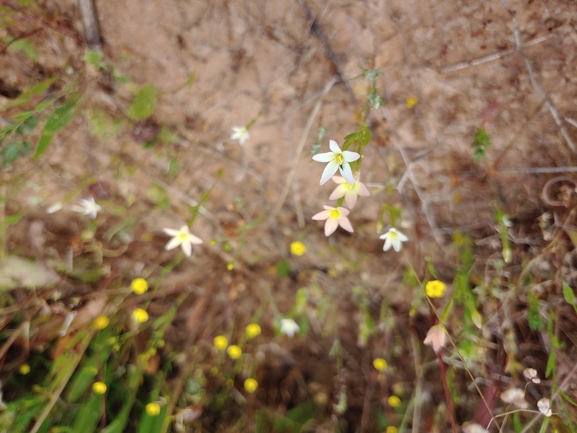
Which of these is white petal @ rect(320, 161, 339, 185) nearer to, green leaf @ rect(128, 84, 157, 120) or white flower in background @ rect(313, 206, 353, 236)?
white flower in background @ rect(313, 206, 353, 236)

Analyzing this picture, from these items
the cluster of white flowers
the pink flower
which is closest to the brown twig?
the cluster of white flowers

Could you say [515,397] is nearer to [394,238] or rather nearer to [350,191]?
[394,238]

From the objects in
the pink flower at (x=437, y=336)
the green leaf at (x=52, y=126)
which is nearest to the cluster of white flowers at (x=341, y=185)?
the pink flower at (x=437, y=336)

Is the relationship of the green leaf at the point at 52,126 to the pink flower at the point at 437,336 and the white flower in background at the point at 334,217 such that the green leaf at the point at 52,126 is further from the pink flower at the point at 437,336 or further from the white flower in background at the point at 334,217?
the pink flower at the point at 437,336

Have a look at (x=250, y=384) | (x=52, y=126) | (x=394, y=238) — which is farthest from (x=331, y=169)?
(x=250, y=384)

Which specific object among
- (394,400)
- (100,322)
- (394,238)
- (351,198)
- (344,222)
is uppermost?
(351,198)

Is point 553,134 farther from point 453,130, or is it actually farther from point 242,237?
point 242,237

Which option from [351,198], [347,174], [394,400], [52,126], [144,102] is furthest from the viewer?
[394,400]
